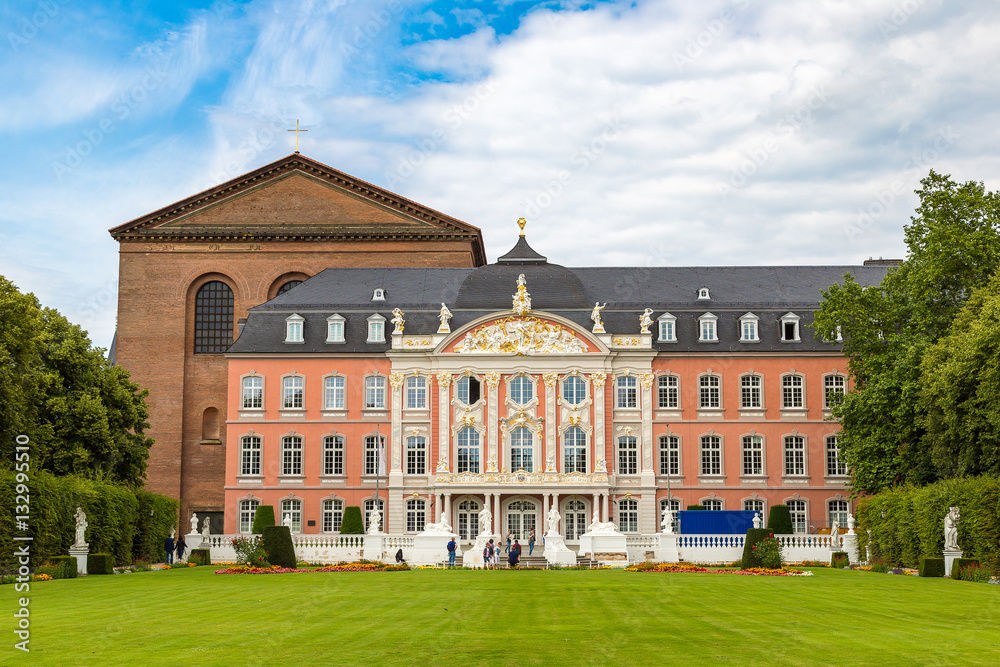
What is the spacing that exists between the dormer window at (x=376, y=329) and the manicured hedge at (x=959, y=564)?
36.8 meters

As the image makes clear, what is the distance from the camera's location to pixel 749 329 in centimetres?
6594

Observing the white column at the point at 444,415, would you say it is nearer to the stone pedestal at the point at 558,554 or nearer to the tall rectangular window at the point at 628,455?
the tall rectangular window at the point at 628,455

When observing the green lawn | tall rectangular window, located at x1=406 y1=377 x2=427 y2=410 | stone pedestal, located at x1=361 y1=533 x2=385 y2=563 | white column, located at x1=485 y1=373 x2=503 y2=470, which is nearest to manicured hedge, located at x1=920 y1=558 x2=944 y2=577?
the green lawn

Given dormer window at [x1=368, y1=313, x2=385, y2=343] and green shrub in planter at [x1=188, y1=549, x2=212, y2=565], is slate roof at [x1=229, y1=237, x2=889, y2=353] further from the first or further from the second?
green shrub in planter at [x1=188, y1=549, x2=212, y2=565]

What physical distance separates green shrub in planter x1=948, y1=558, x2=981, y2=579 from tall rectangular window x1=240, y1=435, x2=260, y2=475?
39.6 metres

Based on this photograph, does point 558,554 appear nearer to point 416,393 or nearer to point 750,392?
point 416,393

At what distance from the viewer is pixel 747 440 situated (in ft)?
213

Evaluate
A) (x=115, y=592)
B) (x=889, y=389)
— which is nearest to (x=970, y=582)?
(x=889, y=389)

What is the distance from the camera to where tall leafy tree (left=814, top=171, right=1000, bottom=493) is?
152 feet

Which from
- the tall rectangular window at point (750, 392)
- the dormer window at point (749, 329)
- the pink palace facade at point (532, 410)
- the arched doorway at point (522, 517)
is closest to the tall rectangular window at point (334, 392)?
the pink palace facade at point (532, 410)

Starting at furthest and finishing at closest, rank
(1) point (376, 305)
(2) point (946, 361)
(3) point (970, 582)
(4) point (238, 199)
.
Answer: (4) point (238, 199), (1) point (376, 305), (2) point (946, 361), (3) point (970, 582)

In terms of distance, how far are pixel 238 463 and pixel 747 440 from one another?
28297 millimetres

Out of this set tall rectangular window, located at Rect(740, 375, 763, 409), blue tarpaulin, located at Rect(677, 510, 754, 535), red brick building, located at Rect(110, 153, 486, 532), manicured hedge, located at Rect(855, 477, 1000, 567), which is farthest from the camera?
red brick building, located at Rect(110, 153, 486, 532)

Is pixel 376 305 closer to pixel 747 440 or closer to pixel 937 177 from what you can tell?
pixel 747 440
